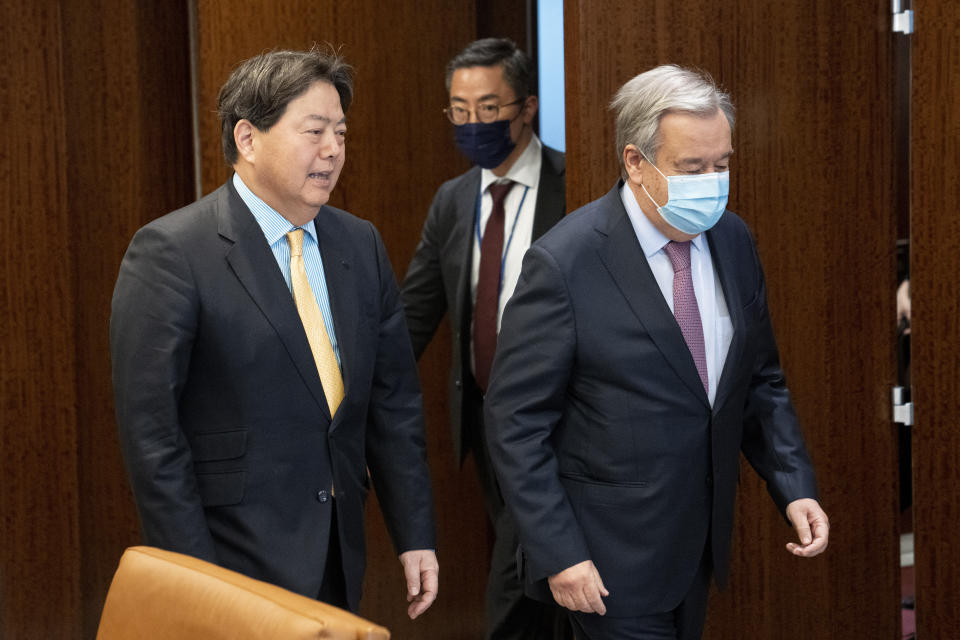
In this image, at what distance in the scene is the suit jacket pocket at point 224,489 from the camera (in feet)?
7.63

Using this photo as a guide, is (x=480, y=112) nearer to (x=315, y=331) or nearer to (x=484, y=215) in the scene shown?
(x=484, y=215)

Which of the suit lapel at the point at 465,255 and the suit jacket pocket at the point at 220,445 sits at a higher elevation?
the suit lapel at the point at 465,255

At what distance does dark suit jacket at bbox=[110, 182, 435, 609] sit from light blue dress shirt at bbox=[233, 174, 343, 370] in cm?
2

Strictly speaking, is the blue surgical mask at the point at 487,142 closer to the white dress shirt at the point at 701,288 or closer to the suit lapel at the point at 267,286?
the white dress shirt at the point at 701,288

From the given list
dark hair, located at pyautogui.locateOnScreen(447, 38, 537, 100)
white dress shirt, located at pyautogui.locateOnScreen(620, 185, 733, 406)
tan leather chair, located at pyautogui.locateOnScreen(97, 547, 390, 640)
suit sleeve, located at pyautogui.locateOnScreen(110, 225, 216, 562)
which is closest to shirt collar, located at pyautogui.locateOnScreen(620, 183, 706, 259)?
white dress shirt, located at pyautogui.locateOnScreen(620, 185, 733, 406)

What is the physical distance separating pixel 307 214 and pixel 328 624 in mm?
1098

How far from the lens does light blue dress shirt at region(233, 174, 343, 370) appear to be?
242 cm

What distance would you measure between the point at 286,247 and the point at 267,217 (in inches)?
2.6

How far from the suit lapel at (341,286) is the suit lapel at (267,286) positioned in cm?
8

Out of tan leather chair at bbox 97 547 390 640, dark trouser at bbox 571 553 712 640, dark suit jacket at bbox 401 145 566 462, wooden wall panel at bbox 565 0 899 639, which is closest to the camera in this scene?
tan leather chair at bbox 97 547 390 640

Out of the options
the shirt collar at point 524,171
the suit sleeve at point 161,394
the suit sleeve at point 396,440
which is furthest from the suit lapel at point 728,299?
the shirt collar at point 524,171

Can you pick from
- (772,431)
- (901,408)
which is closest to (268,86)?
(772,431)

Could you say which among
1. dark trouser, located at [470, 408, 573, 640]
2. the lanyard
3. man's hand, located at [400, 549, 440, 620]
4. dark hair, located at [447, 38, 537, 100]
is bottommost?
dark trouser, located at [470, 408, 573, 640]

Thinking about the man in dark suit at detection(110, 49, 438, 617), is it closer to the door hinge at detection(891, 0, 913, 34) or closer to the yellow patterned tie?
the yellow patterned tie
